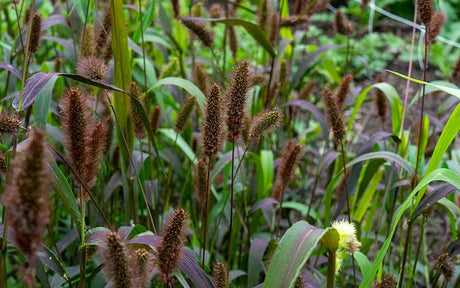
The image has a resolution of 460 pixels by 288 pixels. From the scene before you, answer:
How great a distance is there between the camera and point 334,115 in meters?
1.56

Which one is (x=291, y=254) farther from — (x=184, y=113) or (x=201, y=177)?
(x=184, y=113)

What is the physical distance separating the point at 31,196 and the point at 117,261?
0.16 metres

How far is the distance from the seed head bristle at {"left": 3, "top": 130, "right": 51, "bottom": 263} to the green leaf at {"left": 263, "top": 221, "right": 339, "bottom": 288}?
446mm

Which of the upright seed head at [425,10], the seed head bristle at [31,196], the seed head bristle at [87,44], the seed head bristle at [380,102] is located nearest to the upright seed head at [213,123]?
the seed head bristle at [31,196]

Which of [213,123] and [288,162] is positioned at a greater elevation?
[213,123]

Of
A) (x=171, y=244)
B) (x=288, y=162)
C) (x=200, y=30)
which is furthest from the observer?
(x=200, y=30)

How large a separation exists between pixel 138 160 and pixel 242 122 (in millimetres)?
845

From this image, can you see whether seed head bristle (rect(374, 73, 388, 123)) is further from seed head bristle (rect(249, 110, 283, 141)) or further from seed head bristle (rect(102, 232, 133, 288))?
seed head bristle (rect(102, 232, 133, 288))

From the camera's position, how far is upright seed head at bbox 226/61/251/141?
1.26m

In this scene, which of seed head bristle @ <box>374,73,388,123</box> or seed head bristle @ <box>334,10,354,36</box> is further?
seed head bristle @ <box>334,10,354,36</box>

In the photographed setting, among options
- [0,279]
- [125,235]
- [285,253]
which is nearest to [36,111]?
[125,235]

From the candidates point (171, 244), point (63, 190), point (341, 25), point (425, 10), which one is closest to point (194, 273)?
point (171, 244)

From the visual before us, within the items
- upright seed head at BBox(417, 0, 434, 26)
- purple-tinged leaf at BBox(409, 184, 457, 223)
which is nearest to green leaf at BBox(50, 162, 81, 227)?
purple-tinged leaf at BBox(409, 184, 457, 223)

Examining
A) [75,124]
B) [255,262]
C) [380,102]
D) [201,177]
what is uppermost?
[75,124]
